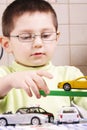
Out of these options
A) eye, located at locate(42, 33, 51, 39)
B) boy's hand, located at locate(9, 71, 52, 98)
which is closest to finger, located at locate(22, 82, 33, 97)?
boy's hand, located at locate(9, 71, 52, 98)

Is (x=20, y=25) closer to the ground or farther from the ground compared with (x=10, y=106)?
farther from the ground

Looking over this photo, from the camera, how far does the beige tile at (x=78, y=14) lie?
1.85 meters

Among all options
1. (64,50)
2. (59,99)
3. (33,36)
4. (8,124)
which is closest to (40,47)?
(33,36)

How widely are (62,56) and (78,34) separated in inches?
6.8

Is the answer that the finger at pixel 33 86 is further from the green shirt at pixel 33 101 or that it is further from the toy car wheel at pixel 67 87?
the green shirt at pixel 33 101

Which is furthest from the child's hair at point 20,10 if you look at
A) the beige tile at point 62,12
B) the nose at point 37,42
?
the beige tile at point 62,12

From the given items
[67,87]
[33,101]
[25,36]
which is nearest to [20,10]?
[25,36]

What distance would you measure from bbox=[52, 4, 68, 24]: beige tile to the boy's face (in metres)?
0.96

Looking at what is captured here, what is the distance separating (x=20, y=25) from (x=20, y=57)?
93 millimetres

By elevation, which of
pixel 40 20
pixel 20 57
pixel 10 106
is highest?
pixel 40 20

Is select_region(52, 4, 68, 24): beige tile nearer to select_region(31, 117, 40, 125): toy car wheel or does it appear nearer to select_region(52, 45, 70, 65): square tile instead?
select_region(52, 45, 70, 65): square tile

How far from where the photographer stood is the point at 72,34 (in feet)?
6.12

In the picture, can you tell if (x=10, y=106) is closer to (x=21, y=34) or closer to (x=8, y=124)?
(x=21, y=34)

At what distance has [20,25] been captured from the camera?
2.76 ft
